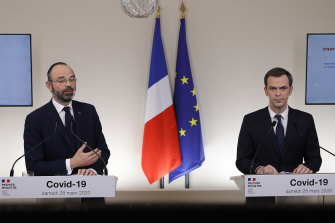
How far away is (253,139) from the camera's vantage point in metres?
2.55

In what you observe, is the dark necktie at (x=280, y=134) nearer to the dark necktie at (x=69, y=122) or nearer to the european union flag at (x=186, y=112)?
the dark necktie at (x=69, y=122)

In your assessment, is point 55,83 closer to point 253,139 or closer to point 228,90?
point 253,139

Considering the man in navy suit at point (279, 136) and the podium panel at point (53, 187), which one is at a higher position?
the man in navy suit at point (279, 136)

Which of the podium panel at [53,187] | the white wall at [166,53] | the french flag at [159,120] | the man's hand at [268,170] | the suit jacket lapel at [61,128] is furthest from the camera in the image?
the white wall at [166,53]

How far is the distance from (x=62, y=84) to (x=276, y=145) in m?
Result: 1.47

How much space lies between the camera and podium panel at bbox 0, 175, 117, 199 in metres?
1.86

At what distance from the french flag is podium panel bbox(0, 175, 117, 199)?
224cm

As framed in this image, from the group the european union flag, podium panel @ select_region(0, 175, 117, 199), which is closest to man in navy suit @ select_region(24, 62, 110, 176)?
podium panel @ select_region(0, 175, 117, 199)

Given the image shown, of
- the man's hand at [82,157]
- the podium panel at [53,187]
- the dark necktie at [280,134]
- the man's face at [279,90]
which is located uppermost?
the man's face at [279,90]

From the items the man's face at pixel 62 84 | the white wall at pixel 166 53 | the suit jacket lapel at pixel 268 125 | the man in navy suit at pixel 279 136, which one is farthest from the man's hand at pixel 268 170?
the white wall at pixel 166 53

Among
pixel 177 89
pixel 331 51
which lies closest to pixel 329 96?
pixel 331 51

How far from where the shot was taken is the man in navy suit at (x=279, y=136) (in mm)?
2457

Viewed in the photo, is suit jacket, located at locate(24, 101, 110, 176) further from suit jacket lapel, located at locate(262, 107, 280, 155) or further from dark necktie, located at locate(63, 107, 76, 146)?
suit jacket lapel, located at locate(262, 107, 280, 155)

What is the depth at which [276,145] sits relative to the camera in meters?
2.45
